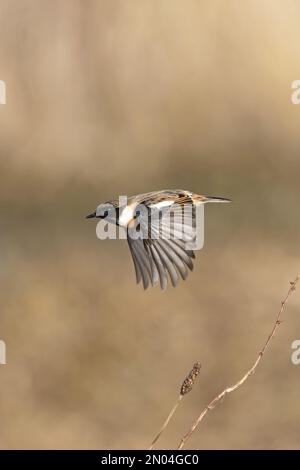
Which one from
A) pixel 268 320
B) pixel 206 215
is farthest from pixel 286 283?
pixel 206 215

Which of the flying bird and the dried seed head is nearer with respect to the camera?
the dried seed head

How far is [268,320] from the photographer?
131 centimetres

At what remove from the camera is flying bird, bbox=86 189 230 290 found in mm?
634

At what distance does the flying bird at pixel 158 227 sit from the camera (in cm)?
63

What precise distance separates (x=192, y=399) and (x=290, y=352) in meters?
0.18

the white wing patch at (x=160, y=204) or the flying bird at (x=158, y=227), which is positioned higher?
the white wing patch at (x=160, y=204)

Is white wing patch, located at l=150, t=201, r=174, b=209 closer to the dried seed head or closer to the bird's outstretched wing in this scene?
the bird's outstretched wing

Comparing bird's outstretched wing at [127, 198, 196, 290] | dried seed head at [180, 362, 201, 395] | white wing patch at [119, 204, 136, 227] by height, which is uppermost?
white wing patch at [119, 204, 136, 227]

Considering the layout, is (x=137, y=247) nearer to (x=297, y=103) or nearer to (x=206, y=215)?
(x=206, y=215)

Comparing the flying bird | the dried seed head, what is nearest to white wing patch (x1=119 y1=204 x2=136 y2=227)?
the flying bird

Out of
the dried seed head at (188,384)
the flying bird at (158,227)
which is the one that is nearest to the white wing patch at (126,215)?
the flying bird at (158,227)

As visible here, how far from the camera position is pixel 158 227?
671mm

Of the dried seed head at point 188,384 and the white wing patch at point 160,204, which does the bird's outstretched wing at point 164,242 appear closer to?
the white wing patch at point 160,204

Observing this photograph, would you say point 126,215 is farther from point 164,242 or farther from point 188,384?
point 188,384
